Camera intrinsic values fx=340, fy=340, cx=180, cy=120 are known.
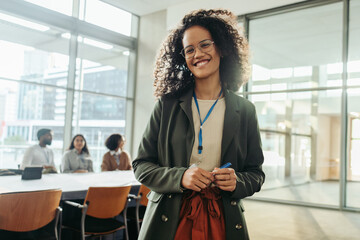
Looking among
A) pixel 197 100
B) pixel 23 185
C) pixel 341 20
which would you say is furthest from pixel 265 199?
pixel 197 100

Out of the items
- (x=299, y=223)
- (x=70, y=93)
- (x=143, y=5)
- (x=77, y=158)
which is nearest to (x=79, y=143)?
(x=77, y=158)

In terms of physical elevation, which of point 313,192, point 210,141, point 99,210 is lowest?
point 313,192

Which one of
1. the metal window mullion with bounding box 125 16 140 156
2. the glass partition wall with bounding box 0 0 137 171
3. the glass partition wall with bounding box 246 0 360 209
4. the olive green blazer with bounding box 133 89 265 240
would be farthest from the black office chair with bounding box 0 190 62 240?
the metal window mullion with bounding box 125 16 140 156

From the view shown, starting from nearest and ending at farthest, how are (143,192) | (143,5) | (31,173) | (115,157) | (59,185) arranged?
(59,185) < (143,192) < (31,173) < (115,157) < (143,5)

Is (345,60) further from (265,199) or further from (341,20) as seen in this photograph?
(265,199)

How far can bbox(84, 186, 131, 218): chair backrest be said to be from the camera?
291cm

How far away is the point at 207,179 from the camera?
3.18 ft

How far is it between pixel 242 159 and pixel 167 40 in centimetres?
52

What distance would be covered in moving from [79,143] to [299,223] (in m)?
3.65

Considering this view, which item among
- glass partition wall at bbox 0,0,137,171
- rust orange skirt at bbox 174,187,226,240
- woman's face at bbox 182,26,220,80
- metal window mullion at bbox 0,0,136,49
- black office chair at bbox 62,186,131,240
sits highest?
metal window mullion at bbox 0,0,136,49

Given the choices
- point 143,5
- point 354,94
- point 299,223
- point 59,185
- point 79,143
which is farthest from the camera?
point 143,5

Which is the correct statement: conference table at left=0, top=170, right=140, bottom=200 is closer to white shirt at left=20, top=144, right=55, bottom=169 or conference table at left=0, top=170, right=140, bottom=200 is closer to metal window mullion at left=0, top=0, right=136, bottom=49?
white shirt at left=20, top=144, right=55, bottom=169

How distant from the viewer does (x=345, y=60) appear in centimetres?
616

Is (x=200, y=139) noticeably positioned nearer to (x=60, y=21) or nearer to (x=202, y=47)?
(x=202, y=47)
